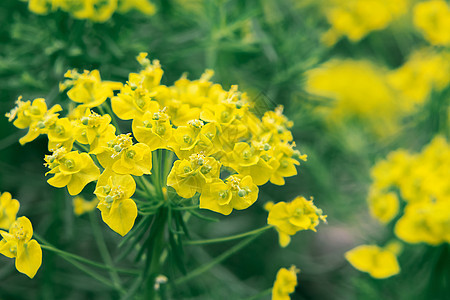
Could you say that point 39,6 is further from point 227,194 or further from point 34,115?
point 227,194

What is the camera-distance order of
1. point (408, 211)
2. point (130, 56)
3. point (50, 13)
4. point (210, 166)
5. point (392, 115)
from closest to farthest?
point (210, 166), point (50, 13), point (408, 211), point (130, 56), point (392, 115)

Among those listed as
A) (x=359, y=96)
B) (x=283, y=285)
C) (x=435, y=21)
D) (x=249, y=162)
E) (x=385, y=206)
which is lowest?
(x=359, y=96)

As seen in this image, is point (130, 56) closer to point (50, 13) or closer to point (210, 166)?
point (50, 13)

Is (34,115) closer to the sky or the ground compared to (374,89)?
closer to the sky

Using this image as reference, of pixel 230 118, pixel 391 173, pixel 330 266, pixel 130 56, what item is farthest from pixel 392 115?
pixel 230 118

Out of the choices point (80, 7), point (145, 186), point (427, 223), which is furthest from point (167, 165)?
point (427, 223)

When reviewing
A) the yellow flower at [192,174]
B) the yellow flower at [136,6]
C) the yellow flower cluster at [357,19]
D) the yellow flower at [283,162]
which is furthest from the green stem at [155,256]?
the yellow flower cluster at [357,19]
